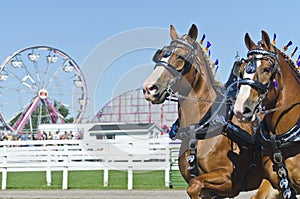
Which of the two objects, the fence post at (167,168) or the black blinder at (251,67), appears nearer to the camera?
the black blinder at (251,67)

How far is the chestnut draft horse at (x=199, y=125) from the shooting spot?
820 centimetres

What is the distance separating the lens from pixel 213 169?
8.39 metres

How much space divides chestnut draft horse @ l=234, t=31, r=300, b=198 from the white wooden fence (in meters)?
10.7

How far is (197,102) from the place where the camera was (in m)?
8.77

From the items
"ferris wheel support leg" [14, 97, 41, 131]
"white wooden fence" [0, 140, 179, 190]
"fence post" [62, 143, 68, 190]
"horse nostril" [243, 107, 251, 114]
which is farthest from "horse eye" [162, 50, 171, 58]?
"ferris wheel support leg" [14, 97, 41, 131]

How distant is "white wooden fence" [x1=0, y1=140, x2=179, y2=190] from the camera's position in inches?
728

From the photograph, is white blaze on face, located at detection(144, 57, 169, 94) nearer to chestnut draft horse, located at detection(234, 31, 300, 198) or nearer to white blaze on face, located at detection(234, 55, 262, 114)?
chestnut draft horse, located at detection(234, 31, 300, 198)

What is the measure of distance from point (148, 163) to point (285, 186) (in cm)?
1140

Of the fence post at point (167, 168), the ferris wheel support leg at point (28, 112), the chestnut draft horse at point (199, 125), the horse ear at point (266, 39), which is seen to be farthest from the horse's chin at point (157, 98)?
the ferris wheel support leg at point (28, 112)

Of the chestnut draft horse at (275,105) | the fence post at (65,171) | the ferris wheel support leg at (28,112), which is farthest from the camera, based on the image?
the ferris wheel support leg at (28,112)

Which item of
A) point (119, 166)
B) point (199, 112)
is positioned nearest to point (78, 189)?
point (119, 166)

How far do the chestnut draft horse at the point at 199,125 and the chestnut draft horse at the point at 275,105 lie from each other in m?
0.86

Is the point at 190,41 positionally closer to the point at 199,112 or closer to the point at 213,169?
the point at 199,112

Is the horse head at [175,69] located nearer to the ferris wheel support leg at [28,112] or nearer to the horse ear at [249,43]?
the horse ear at [249,43]
